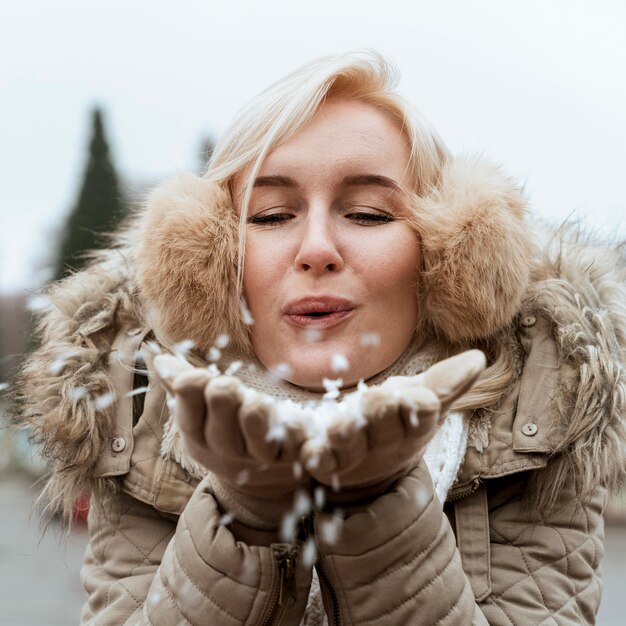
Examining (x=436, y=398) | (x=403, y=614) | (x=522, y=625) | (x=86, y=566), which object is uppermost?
(x=436, y=398)

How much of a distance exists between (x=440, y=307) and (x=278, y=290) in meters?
0.35

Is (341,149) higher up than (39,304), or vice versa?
(341,149)

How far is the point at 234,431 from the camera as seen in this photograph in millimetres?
1229

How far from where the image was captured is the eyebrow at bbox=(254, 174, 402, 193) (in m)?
1.79

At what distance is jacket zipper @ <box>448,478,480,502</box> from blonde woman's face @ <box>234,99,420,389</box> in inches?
12.1

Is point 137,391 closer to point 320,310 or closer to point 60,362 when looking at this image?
point 60,362

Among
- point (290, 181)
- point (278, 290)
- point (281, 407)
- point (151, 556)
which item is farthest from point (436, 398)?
point (151, 556)

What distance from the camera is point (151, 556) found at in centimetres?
184

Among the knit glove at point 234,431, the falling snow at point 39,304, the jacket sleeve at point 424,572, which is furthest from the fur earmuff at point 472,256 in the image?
the falling snow at point 39,304

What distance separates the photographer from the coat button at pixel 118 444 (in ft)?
6.05

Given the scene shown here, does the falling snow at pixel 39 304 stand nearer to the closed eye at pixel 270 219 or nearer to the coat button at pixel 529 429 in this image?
the closed eye at pixel 270 219

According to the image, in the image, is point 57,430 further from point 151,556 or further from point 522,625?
point 522,625

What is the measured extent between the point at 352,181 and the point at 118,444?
761 mm

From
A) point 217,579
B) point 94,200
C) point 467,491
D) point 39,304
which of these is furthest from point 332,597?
point 94,200
